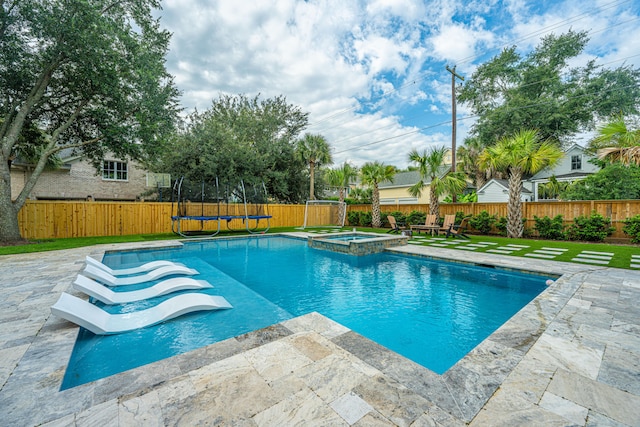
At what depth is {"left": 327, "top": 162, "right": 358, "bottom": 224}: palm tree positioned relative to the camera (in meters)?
16.5

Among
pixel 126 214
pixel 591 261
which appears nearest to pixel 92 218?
pixel 126 214

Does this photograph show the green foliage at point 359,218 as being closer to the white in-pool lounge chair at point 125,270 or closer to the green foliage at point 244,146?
the green foliage at point 244,146

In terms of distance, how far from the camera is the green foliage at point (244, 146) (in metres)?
13.8

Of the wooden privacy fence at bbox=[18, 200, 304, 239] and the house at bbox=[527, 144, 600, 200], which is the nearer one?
the wooden privacy fence at bbox=[18, 200, 304, 239]

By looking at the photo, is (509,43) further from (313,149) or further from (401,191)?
Result: (401,191)

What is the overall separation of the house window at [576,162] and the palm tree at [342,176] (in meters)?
14.7

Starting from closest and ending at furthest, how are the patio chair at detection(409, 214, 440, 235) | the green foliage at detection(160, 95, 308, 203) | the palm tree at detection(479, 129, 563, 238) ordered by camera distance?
the palm tree at detection(479, 129, 563, 238), the patio chair at detection(409, 214, 440, 235), the green foliage at detection(160, 95, 308, 203)

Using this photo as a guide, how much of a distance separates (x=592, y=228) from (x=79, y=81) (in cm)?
1833

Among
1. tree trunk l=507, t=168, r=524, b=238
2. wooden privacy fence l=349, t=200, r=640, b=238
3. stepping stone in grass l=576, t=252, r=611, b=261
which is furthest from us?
tree trunk l=507, t=168, r=524, b=238

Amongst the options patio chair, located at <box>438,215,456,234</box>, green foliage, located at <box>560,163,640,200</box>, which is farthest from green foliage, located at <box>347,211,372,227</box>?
green foliage, located at <box>560,163,640,200</box>

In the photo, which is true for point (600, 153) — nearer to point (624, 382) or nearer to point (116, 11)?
point (624, 382)

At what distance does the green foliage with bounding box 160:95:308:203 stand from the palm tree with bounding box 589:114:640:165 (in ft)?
43.7

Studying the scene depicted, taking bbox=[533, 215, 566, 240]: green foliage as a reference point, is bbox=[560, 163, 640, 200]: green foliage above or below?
above

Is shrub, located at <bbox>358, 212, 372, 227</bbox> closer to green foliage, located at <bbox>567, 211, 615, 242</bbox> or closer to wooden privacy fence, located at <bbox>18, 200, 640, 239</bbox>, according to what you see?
wooden privacy fence, located at <bbox>18, 200, 640, 239</bbox>
